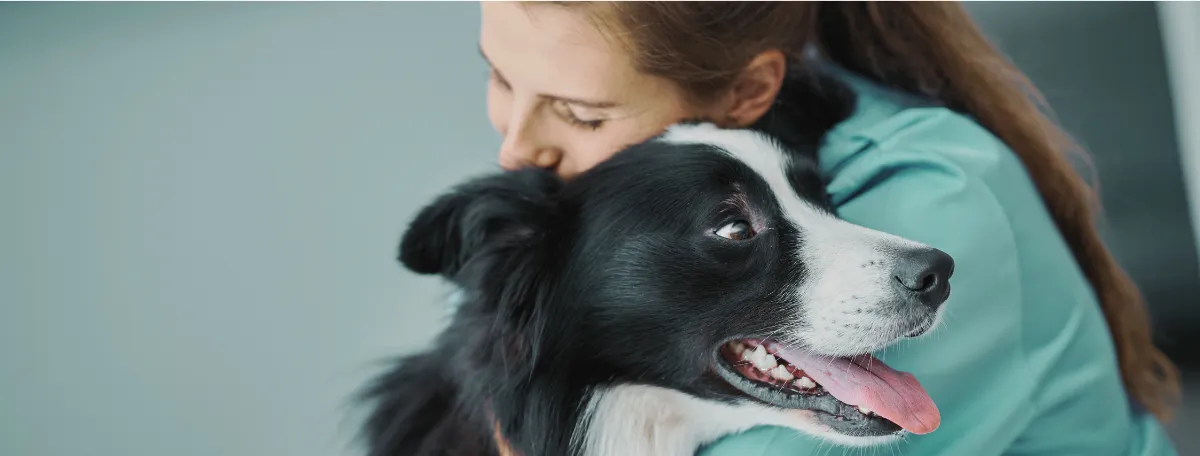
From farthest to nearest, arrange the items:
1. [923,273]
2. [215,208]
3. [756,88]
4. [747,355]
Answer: [756,88], [215,208], [747,355], [923,273]

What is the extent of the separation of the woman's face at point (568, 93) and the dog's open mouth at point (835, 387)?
0.38 m

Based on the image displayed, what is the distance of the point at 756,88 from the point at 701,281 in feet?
1.45

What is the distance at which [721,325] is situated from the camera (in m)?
1.23

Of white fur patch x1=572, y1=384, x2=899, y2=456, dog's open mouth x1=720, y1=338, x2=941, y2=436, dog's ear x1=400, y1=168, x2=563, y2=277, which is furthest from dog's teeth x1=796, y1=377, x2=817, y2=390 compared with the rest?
dog's ear x1=400, y1=168, x2=563, y2=277

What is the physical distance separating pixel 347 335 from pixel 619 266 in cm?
47

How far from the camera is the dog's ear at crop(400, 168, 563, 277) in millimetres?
1258

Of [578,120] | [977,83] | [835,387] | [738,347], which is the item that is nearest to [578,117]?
[578,120]

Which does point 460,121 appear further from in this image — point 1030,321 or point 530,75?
point 1030,321

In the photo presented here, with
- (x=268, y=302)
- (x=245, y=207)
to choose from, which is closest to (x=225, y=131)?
(x=245, y=207)

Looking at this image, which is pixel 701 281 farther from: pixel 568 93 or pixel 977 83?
pixel 977 83

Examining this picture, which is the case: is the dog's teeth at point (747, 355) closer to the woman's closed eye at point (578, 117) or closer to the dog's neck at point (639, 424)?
the dog's neck at point (639, 424)

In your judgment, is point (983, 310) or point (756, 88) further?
point (756, 88)

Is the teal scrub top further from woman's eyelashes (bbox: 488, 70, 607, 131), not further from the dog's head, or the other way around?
woman's eyelashes (bbox: 488, 70, 607, 131)

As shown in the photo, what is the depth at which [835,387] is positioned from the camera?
1206 millimetres
